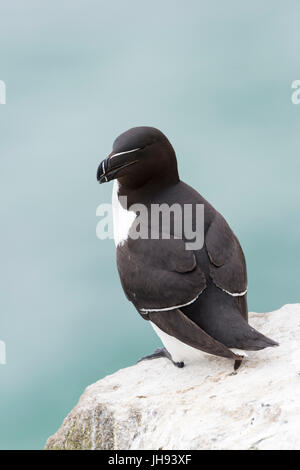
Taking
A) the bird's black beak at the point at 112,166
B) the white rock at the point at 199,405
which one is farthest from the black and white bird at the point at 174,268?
the white rock at the point at 199,405

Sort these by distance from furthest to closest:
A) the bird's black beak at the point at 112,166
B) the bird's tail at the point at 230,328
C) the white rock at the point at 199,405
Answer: the bird's black beak at the point at 112,166 → the bird's tail at the point at 230,328 → the white rock at the point at 199,405

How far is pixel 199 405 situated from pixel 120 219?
74.6 inches

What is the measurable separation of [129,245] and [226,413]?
1740 millimetres

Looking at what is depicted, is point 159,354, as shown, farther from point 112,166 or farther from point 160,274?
point 112,166

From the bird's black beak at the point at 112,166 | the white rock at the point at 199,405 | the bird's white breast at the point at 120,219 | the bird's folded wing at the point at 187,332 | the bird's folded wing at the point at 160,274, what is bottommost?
the white rock at the point at 199,405

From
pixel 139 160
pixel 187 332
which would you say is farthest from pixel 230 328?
pixel 139 160

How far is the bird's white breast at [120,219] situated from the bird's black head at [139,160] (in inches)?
7.8

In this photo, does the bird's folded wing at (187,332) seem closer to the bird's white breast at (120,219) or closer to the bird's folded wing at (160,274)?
the bird's folded wing at (160,274)

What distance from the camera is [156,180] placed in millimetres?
6762

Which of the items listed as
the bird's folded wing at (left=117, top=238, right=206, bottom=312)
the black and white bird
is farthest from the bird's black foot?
the bird's folded wing at (left=117, top=238, right=206, bottom=312)

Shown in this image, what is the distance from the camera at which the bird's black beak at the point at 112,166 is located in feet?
21.4

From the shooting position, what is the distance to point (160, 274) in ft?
19.9

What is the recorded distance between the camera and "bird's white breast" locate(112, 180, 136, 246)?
656cm
